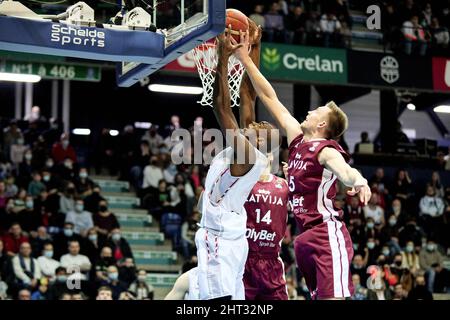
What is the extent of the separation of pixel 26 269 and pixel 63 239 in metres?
1.12

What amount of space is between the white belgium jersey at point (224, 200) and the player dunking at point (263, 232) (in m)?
0.82

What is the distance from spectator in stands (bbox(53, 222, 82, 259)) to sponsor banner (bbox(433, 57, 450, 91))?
9.02m

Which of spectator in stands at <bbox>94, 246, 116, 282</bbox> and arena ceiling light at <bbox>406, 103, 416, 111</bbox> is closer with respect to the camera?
spectator in stands at <bbox>94, 246, 116, 282</bbox>

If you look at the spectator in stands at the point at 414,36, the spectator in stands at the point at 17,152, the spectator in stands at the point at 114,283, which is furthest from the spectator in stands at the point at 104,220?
the spectator in stands at the point at 414,36

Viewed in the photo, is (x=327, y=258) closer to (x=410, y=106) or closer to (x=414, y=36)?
(x=414, y=36)

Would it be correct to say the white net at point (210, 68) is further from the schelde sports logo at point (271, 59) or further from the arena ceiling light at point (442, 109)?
the arena ceiling light at point (442, 109)

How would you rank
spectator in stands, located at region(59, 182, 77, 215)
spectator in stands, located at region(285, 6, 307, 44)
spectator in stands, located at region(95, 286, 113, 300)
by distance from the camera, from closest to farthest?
1. spectator in stands, located at region(95, 286, 113, 300)
2. spectator in stands, located at region(59, 182, 77, 215)
3. spectator in stands, located at region(285, 6, 307, 44)

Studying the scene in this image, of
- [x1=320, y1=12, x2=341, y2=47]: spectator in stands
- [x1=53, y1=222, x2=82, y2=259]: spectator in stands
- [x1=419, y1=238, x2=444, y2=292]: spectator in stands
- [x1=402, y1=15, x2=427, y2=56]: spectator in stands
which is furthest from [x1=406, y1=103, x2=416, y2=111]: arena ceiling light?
[x1=53, y1=222, x2=82, y2=259]: spectator in stands

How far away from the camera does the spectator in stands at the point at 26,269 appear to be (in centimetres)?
1407

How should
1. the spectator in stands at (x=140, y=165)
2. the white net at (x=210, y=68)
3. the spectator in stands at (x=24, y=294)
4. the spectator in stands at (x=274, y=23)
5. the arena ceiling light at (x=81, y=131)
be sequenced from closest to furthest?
the white net at (x=210, y=68) < the spectator in stands at (x=24, y=294) < the spectator in stands at (x=274, y=23) < the spectator in stands at (x=140, y=165) < the arena ceiling light at (x=81, y=131)

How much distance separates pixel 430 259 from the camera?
18.6m

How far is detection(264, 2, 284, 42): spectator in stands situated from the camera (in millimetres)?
18359

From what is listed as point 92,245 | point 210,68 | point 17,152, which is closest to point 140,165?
point 17,152

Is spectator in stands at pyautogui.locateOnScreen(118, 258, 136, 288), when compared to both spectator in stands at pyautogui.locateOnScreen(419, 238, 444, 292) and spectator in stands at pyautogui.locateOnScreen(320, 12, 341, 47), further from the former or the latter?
spectator in stands at pyautogui.locateOnScreen(320, 12, 341, 47)
